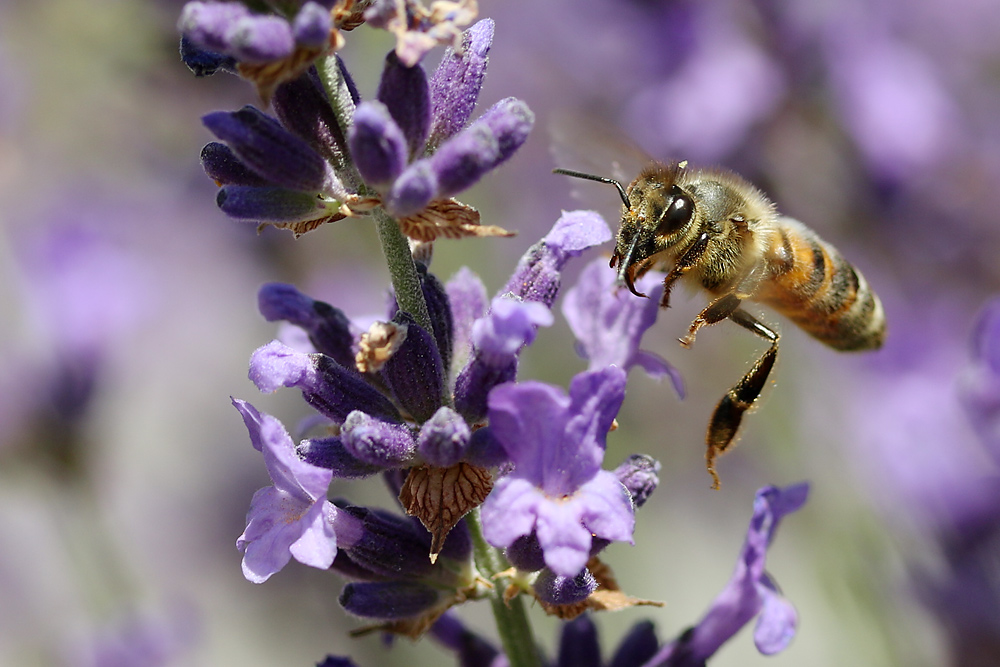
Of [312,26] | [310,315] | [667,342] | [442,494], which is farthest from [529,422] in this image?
[667,342]

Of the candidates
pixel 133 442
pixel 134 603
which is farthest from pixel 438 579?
pixel 133 442

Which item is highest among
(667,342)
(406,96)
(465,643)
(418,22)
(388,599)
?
(418,22)

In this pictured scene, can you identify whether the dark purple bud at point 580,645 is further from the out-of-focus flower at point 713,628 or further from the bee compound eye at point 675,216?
the bee compound eye at point 675,216

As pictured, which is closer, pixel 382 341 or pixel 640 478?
pixel 382 341

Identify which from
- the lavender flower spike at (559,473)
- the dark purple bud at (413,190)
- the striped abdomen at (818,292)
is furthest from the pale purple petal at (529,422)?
the striped abdomen at (818,292)

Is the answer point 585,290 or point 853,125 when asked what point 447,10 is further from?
point 853,125

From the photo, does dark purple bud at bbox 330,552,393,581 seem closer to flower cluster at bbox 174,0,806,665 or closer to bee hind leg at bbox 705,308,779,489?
flower cluster at bbox 174,0,806,665

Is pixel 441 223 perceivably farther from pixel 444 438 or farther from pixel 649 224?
pixel 649 224
